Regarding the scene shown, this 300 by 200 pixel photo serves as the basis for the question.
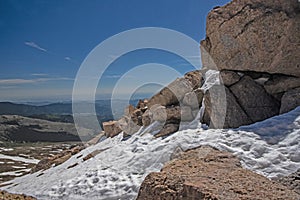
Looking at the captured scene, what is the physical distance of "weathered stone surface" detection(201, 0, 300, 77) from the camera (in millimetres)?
12922

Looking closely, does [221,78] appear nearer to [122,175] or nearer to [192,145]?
[192,145]

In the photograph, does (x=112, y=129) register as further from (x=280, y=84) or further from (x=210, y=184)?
(x=210, y=184)

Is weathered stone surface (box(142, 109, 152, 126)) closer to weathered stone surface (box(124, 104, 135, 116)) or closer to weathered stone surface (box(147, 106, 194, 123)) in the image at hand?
weathered stone surface (box(147, 106, 194, 123))

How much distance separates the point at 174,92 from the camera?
1789 cm

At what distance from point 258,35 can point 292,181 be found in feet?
26.8

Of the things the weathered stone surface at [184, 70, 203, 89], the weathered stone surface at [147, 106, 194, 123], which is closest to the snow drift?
the weathered stone surface at [147, 106, 194, 123]

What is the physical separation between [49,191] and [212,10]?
44.9 ft

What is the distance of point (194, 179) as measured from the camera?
732 centimetres

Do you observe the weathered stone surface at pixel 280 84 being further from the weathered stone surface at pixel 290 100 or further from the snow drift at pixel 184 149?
the snow drift at pixel 184 149

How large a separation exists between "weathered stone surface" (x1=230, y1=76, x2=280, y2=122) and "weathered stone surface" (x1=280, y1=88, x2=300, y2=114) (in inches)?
30.2

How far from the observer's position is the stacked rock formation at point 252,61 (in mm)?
12969

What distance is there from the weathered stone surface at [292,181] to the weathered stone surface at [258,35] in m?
6.93

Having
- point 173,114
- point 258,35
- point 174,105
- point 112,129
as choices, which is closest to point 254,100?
point 258,35

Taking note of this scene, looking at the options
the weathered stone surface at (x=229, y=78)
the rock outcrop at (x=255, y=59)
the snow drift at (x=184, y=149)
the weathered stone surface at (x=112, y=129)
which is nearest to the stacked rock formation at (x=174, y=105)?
the snow drift at (x=184, y=149)
